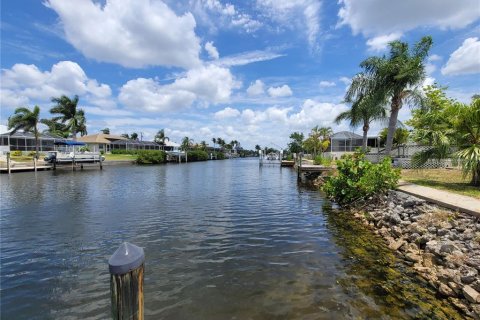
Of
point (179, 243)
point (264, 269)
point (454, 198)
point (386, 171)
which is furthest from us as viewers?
point (386, 171)

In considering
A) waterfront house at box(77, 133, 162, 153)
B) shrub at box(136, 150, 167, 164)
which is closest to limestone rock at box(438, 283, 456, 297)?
shrub at box(136, 150, 167, 164)

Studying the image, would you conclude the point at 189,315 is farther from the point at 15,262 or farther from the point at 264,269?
the point at 15,262

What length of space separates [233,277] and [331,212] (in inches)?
342

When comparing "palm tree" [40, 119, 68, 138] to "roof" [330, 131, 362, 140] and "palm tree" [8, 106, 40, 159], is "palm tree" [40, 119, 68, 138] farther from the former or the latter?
"roof" [330, 131, 362, 140]

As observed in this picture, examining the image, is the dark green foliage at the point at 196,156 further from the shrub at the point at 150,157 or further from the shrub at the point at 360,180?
the shrub at the point at 360,180

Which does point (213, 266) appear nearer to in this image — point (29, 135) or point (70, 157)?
point (70, 157)

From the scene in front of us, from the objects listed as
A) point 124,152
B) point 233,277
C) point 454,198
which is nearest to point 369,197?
point 454,198

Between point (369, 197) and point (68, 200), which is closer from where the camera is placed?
point (369, 197)

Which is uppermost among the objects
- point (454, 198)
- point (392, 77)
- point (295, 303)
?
point (392, 77)

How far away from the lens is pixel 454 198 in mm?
10391

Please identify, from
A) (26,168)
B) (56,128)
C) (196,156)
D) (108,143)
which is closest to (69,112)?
(56,128)

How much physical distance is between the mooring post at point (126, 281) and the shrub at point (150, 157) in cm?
6287

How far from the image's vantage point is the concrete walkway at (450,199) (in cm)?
859

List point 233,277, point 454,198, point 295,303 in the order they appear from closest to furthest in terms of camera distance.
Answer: point 295,303 < point 233,277 < point 454,198
